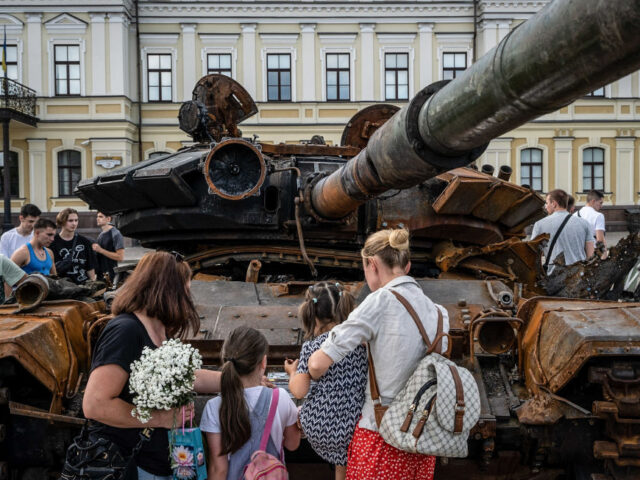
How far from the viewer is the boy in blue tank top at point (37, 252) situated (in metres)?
6.88

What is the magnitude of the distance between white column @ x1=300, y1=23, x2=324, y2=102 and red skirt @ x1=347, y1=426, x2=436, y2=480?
1010 inches

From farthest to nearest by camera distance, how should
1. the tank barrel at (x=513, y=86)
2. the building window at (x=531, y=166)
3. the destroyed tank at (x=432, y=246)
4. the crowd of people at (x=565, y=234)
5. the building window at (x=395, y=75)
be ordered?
the building window at (x=531, y=166)
the building window at (x=395, y=75)
the crowd of people at (x=565, y=234)
the destroyed tank at (x=432, y=246)
the tank barrel at (x=513, y=86)

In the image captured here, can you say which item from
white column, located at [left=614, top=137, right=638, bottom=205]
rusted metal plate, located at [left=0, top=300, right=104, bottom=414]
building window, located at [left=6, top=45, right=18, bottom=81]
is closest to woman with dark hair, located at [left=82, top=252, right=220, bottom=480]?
rusted metal plate, located at [left=0, top=300, right=104, bottom=414]

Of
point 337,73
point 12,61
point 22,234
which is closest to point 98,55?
point 12,61

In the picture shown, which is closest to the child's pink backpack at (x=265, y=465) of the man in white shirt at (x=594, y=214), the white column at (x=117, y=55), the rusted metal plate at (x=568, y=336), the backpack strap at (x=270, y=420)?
the backpack strap at (x=270, y=420)

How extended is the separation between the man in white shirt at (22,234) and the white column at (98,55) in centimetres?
2045

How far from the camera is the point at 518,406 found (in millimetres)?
4016

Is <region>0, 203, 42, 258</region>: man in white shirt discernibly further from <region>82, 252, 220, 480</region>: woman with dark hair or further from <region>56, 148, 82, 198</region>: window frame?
<region>56, 148, 82, 198</region>: window frame

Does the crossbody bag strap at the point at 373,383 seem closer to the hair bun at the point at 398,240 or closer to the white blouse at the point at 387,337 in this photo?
the white blouse at the point at 387,337

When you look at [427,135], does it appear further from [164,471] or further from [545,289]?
[545,289]

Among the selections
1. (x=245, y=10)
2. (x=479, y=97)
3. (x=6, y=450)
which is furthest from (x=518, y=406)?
(x=245, y=10)

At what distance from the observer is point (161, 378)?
3.03 metres

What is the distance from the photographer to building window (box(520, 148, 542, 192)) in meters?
28.8

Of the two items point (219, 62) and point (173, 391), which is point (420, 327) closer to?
point (173, 391)
